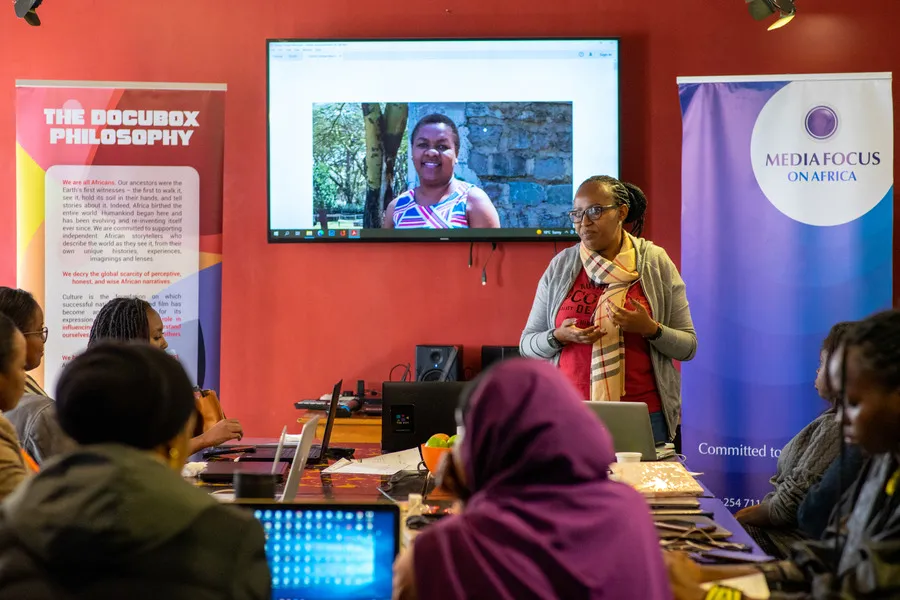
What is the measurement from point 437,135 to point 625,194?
1370 mm

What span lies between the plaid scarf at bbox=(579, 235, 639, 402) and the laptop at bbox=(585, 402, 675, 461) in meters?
0.41

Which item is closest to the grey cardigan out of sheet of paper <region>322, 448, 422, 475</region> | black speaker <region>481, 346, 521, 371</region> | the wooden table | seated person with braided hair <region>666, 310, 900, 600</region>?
sheet of paper <region>322, 448, 422, 475</region>

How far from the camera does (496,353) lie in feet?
14.8

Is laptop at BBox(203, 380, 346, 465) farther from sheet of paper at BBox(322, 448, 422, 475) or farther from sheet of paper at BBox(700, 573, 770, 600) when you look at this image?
sheet of paper at BBox(700, 573, 770, 600)

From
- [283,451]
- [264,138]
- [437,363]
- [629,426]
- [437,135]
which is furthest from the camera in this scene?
[264,138]

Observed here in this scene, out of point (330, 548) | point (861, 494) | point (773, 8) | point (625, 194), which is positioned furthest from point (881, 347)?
point (773, 8)

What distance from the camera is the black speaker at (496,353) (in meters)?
4.47

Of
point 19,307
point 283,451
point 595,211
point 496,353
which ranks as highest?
point 595,211

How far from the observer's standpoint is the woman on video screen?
462cm

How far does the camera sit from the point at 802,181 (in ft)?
14.0

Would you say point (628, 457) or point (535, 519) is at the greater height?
point (535, 519)

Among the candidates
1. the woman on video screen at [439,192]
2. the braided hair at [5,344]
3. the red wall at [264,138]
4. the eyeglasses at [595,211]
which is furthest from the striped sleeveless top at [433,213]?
the braided hair at [5,344]

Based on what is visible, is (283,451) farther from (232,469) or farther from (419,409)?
(419,409)

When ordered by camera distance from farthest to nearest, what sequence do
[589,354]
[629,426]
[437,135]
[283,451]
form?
[437,135], [589,354], [283,451], [629,426]
